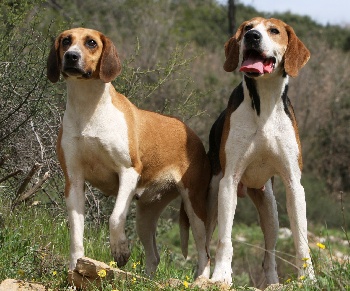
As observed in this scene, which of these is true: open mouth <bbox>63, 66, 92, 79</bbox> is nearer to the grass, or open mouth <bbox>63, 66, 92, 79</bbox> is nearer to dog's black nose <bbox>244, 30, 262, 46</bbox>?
dog's black nose <bbox>244, 30, 262, 46</bbox>

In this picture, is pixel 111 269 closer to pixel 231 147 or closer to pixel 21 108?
pixel 231 147

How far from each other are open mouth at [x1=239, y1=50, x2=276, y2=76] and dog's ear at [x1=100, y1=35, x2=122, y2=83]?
1.07 meters

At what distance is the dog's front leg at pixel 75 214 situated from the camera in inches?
301

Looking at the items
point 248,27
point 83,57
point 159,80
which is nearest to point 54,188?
point 159,80

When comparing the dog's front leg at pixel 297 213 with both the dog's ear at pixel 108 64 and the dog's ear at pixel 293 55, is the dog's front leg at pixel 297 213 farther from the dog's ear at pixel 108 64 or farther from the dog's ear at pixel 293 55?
the dog's ear at pixel 108 64

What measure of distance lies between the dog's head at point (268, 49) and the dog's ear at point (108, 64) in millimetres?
1055

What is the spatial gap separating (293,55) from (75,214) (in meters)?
2.26

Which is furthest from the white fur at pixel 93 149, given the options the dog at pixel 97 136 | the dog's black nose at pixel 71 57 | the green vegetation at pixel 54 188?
the green vegetation at pixel 54 188

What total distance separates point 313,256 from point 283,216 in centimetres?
1631

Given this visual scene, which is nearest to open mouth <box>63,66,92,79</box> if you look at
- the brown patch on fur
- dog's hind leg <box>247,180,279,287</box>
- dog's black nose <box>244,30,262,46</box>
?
the brown patch on fur

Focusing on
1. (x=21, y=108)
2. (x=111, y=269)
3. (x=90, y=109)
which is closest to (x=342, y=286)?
(x=111, y=269)

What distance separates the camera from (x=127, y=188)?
25.3 feet

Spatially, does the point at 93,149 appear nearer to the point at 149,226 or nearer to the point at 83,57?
the point at 83,57

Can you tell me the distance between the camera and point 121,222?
756 centimetres
